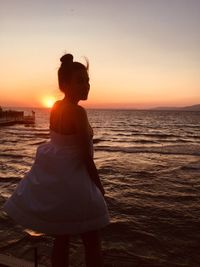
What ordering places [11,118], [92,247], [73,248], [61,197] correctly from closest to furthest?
[61,197] < [92,247] < [73,248] < [11,118]

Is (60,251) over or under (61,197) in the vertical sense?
under

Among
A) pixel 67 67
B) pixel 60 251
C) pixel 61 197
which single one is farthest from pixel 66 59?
pixel 60 251

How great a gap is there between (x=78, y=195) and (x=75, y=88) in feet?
2.88

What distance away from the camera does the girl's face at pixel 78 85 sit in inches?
106

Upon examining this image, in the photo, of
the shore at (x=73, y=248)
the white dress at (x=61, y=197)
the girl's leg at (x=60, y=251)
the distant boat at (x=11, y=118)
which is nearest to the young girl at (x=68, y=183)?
the white dress at (x=61, y=197)

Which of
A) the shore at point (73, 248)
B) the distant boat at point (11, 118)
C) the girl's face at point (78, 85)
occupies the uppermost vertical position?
the girl's face at point (78, 85)

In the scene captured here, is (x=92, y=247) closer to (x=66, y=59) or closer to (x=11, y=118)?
(x=66, y=59)

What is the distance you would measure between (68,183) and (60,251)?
2.51ft

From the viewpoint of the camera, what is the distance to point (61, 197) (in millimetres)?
2547

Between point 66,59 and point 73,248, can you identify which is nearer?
point 66,59

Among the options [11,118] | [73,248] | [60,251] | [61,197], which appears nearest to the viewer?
[61,197]

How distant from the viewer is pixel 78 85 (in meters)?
2.70

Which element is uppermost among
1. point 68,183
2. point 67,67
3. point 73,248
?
point 67,67

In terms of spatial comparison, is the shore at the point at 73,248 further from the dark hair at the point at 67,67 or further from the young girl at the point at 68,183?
the dark hair at the point at 67,67
